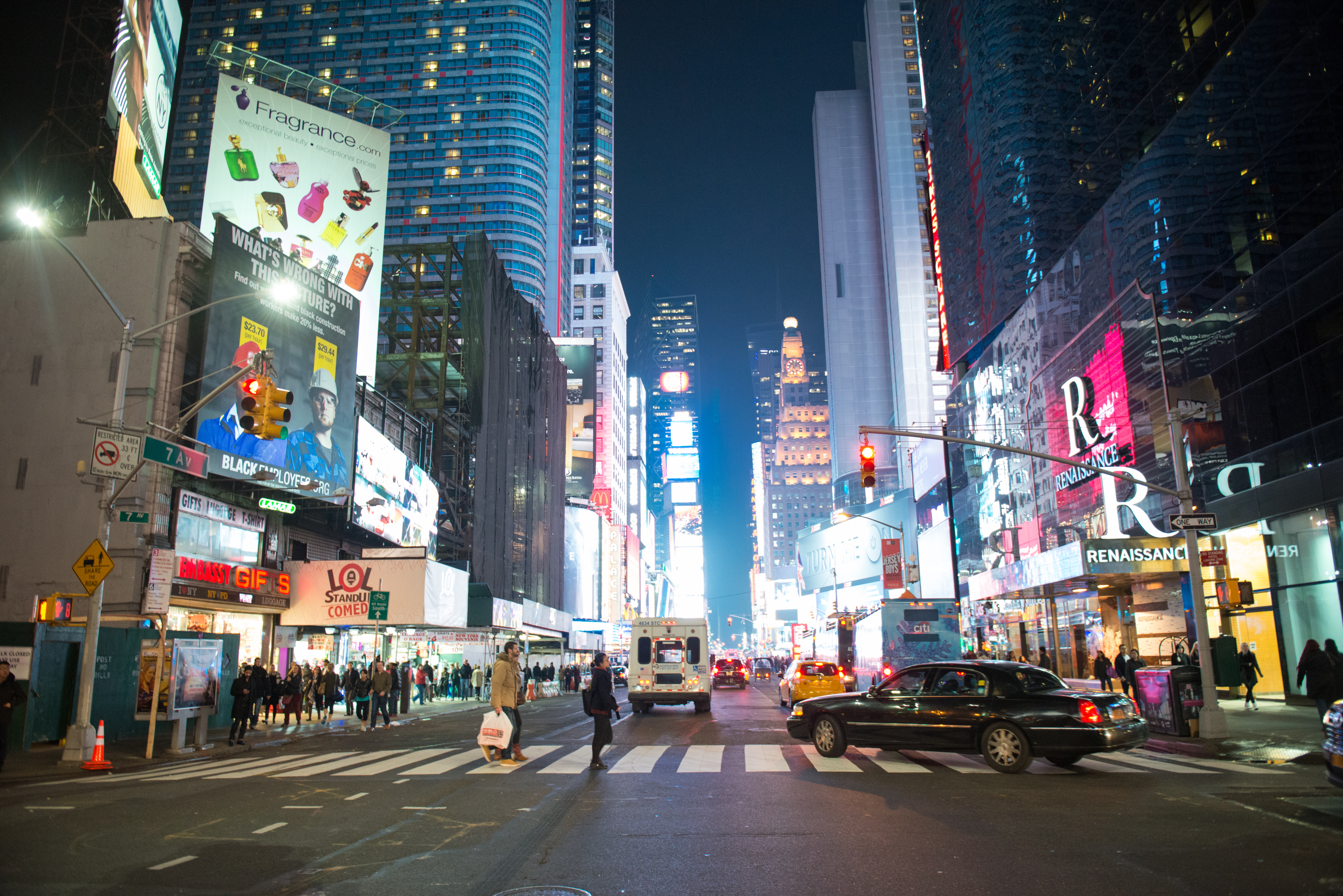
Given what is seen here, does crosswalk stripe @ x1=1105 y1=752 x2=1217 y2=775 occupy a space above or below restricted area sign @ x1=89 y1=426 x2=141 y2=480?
below

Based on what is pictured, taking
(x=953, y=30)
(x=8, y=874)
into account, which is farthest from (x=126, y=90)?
(x=953, y=30)

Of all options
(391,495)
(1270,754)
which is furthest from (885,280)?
(1270,754)

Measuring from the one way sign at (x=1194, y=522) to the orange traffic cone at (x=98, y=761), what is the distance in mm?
19714

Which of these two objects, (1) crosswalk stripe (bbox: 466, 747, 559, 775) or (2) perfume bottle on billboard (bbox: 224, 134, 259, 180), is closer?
(1) crosswalk stripe (bbox: 466, 747, 559, 775)

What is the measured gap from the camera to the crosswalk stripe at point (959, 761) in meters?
12.5

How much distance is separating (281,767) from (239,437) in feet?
46.9

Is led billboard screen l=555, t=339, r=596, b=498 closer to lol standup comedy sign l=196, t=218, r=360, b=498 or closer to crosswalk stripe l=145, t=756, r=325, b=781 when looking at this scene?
lol standup comedy sign l=196, t=218, r=360, b=498

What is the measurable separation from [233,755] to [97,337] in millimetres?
14301

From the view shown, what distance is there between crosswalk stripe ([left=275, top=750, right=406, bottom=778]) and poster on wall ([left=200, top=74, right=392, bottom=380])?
22.8 metres

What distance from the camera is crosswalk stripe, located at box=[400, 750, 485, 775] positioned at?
13.1 metres

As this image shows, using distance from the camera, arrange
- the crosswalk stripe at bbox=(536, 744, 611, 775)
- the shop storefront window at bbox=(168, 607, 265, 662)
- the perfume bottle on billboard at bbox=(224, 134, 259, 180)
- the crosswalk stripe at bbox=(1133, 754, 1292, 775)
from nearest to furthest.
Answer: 1. the crosswalk stripe at bbox=(1133, 754, 1292, 775)
2. the crosswalk stripe at bbox=(536, 744, 611, 775)
3. the shop storefront window at bbox=(168, 607, 265, 662)
4. the perfume bottle on billboard at bbox=(224, 134, 259, 180)

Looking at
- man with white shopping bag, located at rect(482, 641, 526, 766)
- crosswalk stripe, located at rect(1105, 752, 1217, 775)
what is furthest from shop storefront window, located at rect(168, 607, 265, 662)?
crosswalk stripe, located at rect(1105, 752, 1217, 775)

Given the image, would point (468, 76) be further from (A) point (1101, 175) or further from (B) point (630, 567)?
(A) point (1101, 175)

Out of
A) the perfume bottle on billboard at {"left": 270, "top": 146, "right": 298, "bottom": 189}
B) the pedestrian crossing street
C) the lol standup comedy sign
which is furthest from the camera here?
the perfume bottle on billboard at {"left": 270, "top": 146, "right": 298, "bottom": 189}
